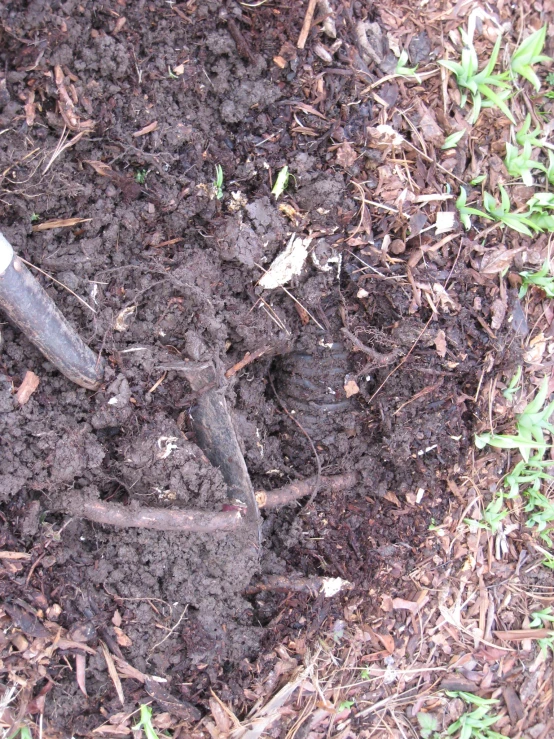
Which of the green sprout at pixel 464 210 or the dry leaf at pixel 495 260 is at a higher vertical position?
the green sprout at pixel 464 210

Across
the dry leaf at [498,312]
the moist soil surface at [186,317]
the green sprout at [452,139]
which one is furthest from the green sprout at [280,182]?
the dry leaf at [498,312]

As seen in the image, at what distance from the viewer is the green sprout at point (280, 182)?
6.49 feet

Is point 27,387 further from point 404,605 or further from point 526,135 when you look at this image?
point 526,135

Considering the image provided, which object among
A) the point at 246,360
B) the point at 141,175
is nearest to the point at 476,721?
the point at 246,360

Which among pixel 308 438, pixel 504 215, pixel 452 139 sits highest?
pixel 452 139

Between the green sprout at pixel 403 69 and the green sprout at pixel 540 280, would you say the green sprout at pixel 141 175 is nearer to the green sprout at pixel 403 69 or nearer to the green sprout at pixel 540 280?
the green sprout at pixel 403 69

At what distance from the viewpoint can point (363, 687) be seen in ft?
7.60

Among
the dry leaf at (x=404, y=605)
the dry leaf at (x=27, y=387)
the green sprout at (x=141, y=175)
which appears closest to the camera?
the dry leaf at (x=27, y=387)

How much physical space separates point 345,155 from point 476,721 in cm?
242

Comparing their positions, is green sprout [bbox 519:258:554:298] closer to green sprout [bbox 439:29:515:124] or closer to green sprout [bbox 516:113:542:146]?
green sprout [bbox 516:113:542:146]

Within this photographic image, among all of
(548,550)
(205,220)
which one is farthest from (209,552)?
(548,550)

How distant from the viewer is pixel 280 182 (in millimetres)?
1979

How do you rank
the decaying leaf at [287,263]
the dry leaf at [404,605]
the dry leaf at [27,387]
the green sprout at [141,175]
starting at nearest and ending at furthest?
the dry leaf at [27,387]
the green sprout at [141,175]
the decaying leaf at [287,263]
the dry leaf at [404,605]

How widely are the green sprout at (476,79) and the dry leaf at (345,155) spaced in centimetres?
52
